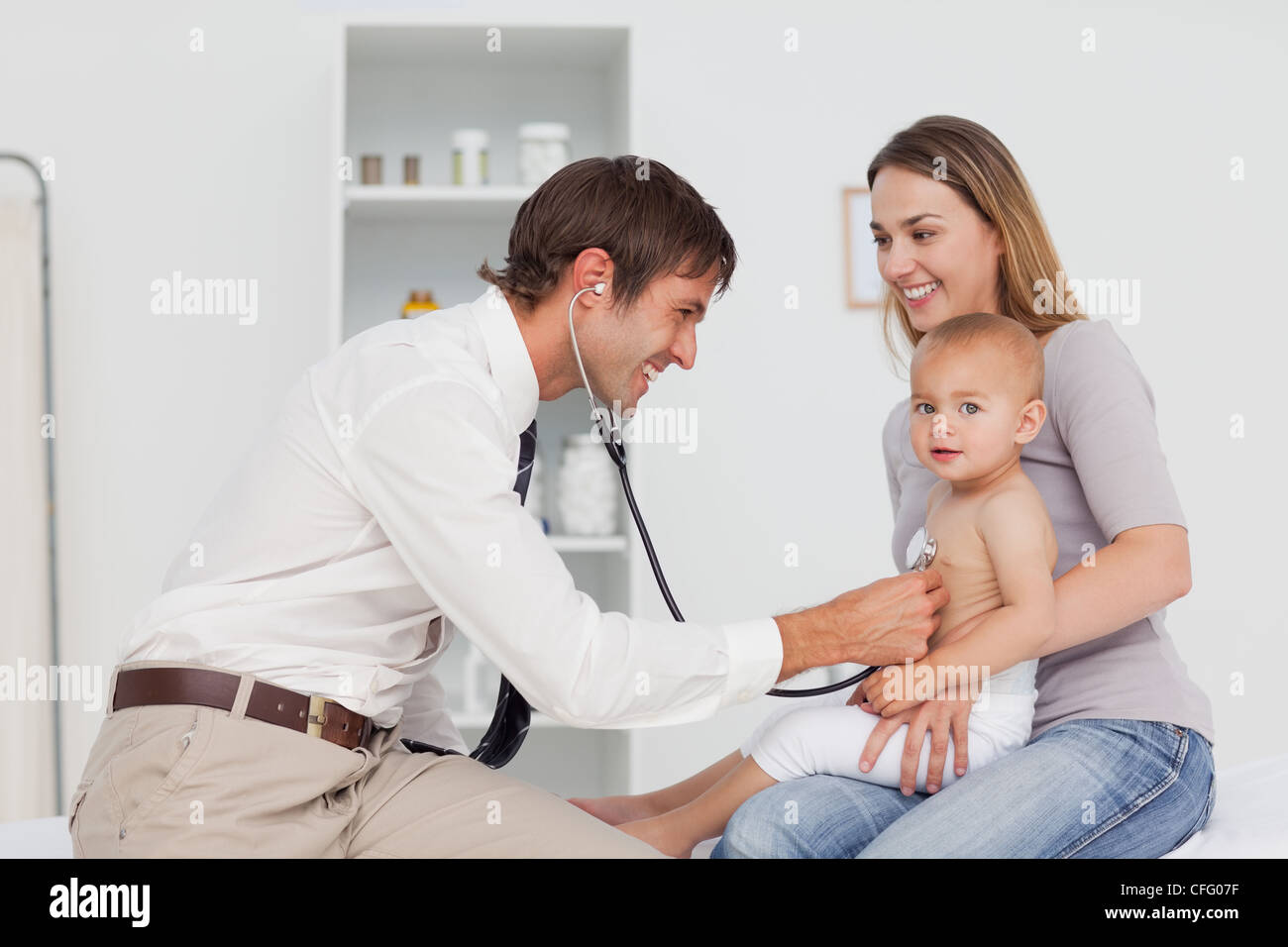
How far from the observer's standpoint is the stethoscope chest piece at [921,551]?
1423 mm

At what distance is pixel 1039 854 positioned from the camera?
4.03 feet

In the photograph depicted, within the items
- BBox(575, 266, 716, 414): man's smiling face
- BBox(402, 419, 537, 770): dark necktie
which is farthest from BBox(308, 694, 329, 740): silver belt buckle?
BBox(575, 266, 716, 414): man's smiling face

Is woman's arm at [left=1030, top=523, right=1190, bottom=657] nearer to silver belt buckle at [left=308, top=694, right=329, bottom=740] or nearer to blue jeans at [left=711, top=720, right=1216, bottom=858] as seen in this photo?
blue jeans at [left=711, top=720, right=1216, bottom=858]

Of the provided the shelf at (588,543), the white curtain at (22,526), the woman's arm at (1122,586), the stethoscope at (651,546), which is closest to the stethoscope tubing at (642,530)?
the stethoscope at (651,546)

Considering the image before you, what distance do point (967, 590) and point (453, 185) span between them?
1774 mm

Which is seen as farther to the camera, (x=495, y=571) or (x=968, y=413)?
(x=968, y=413)

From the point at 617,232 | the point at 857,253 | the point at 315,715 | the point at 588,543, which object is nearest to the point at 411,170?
the point at 588,543

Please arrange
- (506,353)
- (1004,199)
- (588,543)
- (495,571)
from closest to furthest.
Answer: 1. (495,571)
2. (506,353)
3. (1004,199)
4. (588,543)

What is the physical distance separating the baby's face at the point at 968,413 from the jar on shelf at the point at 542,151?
149 cm

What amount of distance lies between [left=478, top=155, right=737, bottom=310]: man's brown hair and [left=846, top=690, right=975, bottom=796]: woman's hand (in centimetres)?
59

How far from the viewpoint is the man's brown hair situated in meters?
1.44

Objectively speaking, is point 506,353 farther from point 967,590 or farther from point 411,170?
point 411,170

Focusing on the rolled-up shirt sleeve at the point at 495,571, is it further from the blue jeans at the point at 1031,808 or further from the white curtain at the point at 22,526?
the white curtain at the point at 22,526

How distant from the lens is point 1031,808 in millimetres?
1222
